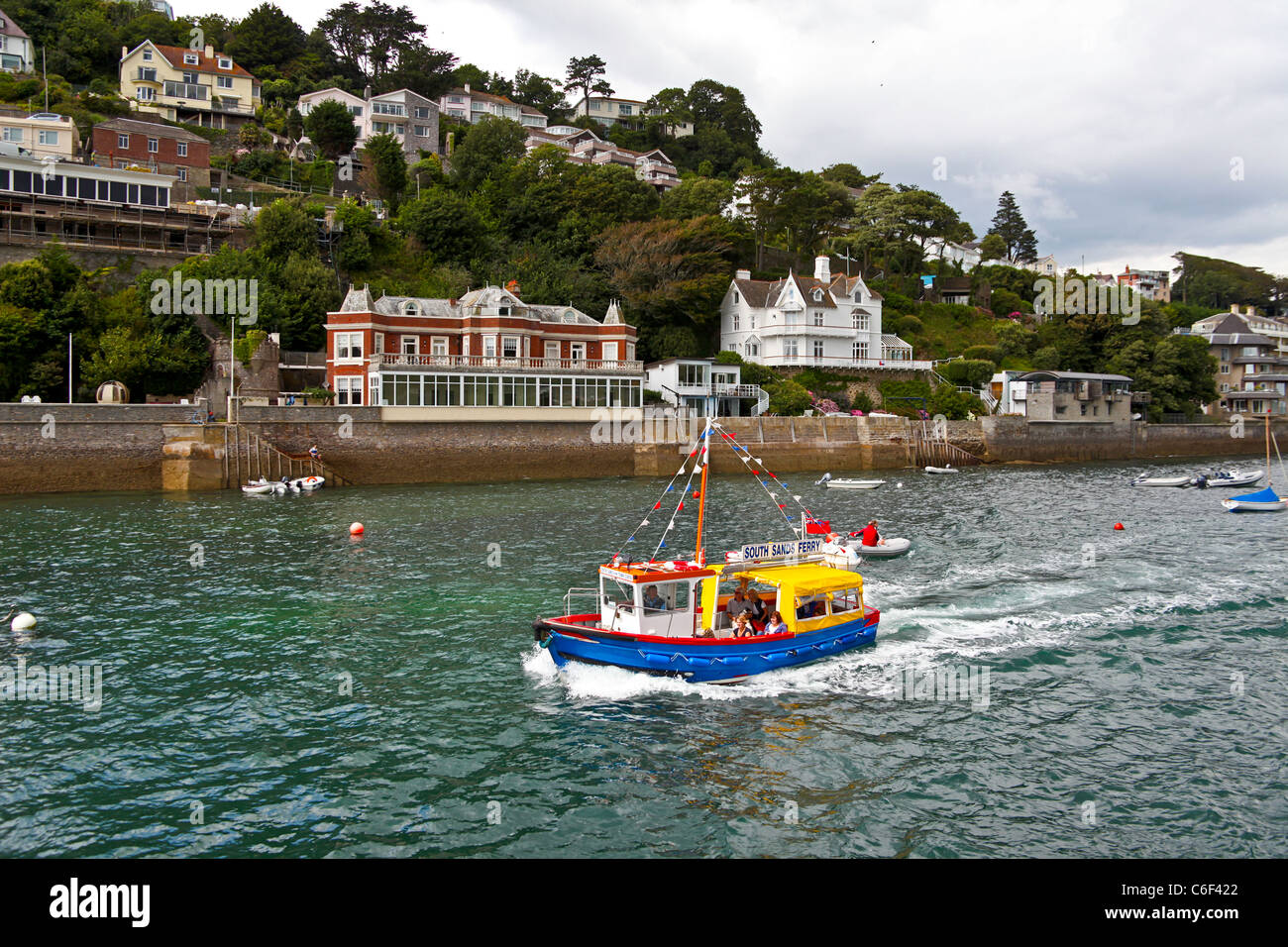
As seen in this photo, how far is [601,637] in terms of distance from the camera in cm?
2080

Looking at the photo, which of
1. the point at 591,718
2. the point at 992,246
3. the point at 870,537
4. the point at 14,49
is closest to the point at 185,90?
the point at 14,49

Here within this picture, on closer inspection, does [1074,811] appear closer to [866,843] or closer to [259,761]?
[866,843]

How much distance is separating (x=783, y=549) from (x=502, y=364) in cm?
4358

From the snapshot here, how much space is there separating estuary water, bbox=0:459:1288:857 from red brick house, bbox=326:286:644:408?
26.8 m

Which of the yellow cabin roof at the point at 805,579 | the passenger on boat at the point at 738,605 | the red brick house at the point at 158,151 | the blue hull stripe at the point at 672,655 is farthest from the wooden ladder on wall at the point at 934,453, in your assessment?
the red brick house at the point at 158,151

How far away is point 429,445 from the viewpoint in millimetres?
59688

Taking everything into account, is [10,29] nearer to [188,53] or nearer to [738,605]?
[188,53]

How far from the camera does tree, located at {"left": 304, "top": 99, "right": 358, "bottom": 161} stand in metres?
100

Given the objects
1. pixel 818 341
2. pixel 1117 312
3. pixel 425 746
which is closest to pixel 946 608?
pixel 425 746

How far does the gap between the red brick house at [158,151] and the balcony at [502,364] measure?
36.0m

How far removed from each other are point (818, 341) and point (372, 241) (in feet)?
147

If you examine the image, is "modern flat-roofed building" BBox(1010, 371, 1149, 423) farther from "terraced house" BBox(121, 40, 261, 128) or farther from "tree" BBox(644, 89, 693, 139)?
"terraced house" BBox(121, 40, 261, 128)

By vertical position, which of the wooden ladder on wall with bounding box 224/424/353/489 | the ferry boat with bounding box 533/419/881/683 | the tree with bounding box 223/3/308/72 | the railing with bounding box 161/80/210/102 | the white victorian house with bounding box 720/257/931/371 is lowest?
the ferry boat with bounding box 533/419/881/683

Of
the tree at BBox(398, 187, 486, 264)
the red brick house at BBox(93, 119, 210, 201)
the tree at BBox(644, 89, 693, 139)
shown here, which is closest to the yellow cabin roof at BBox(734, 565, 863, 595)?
the tree at BBox(398, 187, 486, 264)
